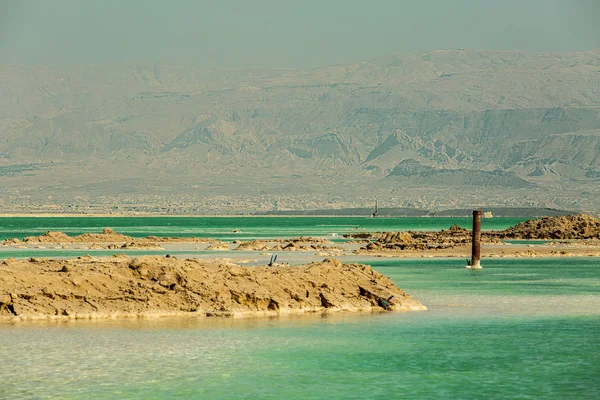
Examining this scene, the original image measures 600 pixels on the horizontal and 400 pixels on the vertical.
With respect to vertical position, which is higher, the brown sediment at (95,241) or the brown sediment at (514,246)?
the brown sediment at (514,246)

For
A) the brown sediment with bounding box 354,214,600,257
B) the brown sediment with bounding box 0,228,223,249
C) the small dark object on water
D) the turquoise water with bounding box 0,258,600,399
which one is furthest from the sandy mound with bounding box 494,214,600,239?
the small dark object on water

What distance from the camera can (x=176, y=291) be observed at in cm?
2573

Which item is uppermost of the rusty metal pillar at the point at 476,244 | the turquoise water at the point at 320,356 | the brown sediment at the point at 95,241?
the rusty metal pillar at the point at 476,244

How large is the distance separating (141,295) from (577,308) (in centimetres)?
1219

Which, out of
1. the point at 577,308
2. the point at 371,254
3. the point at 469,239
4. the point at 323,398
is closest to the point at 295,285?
the point at 577,308

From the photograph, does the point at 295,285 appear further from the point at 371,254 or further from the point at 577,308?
the point at 371,254

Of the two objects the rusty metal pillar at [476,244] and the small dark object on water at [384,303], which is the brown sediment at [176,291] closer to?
the small dark object on water at [384,303]

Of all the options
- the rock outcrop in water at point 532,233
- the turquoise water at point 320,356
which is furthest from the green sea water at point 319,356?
the rock outcrop in water at point 532,233

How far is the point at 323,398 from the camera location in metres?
16.9

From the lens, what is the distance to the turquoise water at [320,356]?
1753cm

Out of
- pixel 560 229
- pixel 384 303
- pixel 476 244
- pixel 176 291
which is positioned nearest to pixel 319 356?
pixel 176 291

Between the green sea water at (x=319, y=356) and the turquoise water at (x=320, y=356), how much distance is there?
2cm

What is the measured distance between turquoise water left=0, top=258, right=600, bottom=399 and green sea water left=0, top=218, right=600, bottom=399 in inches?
0.9

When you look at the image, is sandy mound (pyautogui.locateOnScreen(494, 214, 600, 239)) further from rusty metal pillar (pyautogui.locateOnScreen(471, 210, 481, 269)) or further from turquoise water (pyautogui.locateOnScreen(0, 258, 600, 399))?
turquoise water (pyautogui.locateOnScreen(0, 258, 600, 399))
